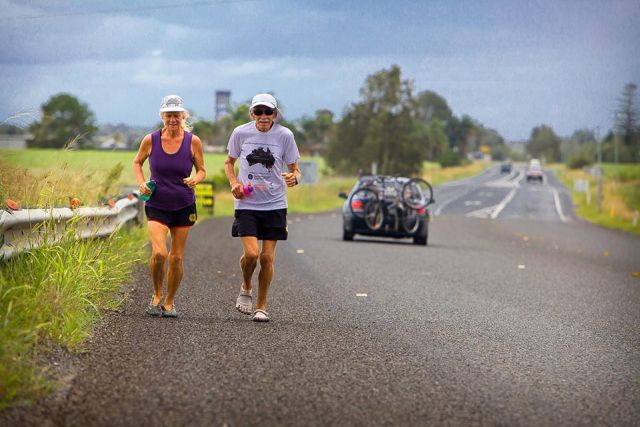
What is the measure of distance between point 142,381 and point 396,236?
56.0ft

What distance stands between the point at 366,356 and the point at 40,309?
7.27 ft

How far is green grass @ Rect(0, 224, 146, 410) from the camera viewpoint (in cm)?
554

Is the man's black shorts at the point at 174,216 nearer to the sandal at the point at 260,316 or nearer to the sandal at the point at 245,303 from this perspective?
the sandal at the point at 245,303

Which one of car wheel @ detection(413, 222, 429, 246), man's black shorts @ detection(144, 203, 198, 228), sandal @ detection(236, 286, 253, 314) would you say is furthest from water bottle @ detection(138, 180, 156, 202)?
car wheel @ detection(413, 222, 429, 246)

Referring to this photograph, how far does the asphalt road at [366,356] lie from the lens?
566cm

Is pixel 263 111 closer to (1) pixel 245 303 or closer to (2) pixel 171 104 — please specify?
(2) pixel 171 104

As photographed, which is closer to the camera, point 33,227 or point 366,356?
point 366,356

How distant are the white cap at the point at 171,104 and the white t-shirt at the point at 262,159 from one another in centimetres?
49

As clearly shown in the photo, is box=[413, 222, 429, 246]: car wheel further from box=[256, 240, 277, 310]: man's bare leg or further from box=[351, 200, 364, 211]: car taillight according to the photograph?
box=[256, 240, 277, 310]: man's bare leg

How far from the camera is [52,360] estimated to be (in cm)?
648

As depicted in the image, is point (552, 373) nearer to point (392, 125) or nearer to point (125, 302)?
point (125, 302)

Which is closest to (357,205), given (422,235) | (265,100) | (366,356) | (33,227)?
(422,235)

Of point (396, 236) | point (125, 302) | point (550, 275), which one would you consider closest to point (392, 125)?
point (396, 236)

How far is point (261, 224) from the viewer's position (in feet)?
29.5
